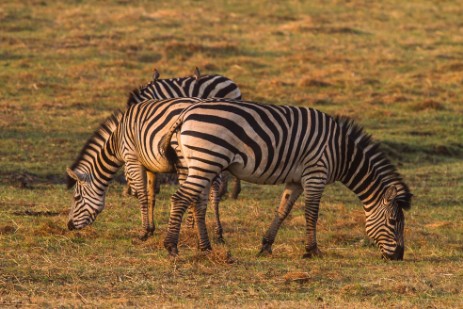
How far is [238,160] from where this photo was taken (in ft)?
32.0

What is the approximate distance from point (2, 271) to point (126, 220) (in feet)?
11.7

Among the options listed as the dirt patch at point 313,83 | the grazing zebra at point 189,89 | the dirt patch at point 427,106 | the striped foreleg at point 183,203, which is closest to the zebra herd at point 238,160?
the striped foreleg at point 183,203

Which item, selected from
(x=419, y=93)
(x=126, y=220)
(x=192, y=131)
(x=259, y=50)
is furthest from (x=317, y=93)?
Answer: (x=192, y=131)

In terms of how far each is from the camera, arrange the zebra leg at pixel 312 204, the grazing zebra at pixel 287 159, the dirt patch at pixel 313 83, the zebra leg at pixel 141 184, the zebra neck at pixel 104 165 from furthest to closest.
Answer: the dirt patch at pixel 313 83
the zebra neck at pixel 104 165
the zebra leg at pixel 141 184
the zebra leg at pixel 312 204
the grazing zebra at pixel 287 159

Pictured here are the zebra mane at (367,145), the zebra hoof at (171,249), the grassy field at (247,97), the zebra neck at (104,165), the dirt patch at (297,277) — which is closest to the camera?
the grassy field at (247,97)

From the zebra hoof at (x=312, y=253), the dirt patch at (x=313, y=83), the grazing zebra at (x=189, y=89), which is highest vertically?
the grazing zebra at (x=189, y=89)

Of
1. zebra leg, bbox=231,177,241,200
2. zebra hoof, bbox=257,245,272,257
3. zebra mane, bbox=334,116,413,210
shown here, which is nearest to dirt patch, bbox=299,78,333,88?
zebra leg, bbox=231,177,241,200

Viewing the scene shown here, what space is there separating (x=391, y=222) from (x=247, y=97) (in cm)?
1245

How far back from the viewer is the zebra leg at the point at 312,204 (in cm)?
1023

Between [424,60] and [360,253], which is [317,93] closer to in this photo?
[424,60]

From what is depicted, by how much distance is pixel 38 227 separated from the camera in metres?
11.2

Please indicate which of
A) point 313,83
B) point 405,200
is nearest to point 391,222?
point 405,200

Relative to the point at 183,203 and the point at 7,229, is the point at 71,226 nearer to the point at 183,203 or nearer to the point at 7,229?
the point at 7,229

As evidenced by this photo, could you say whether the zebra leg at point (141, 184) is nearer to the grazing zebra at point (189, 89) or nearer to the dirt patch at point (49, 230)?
the dirt patch at point (49, 230)
